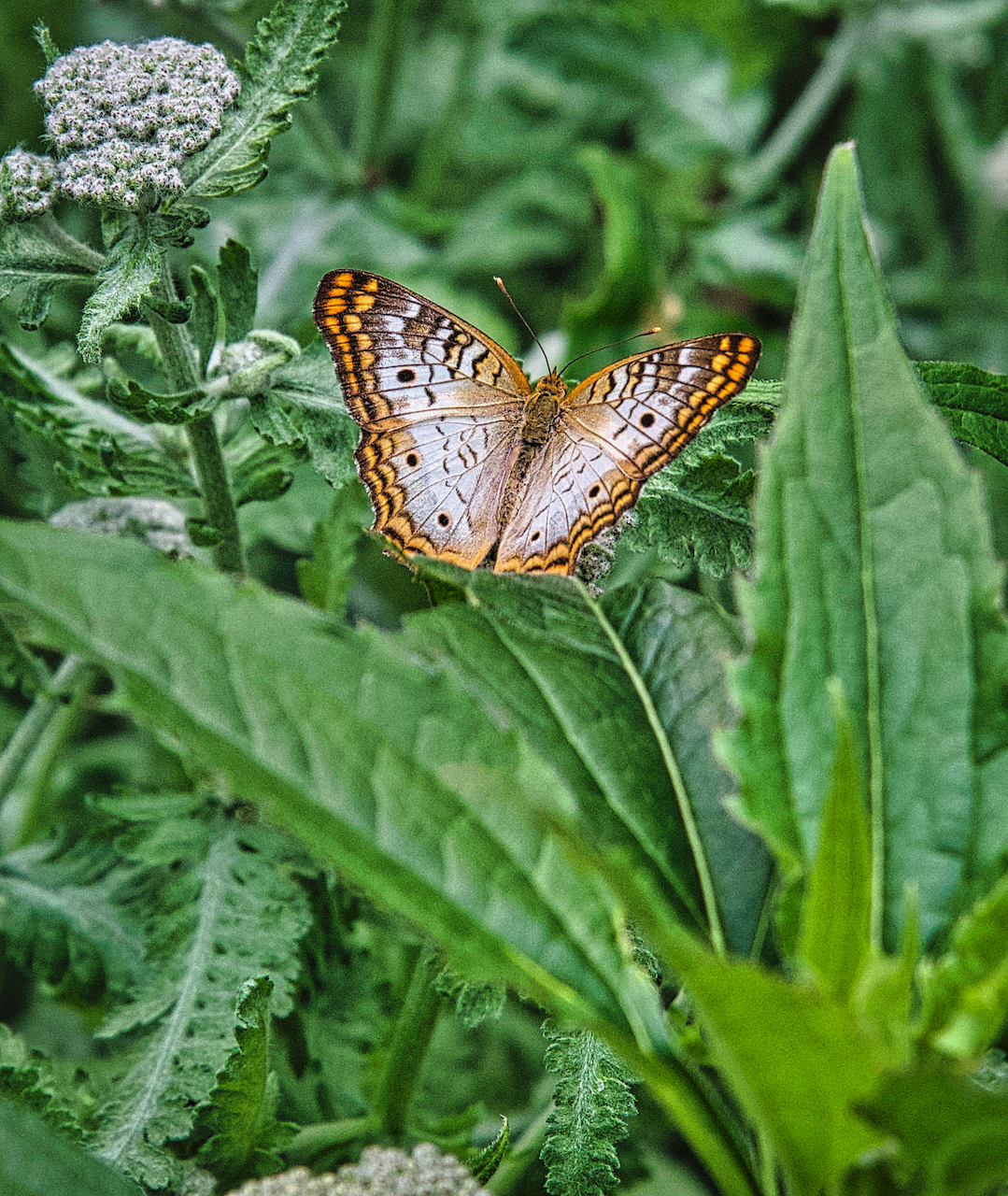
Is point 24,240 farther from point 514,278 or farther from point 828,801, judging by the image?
point 514,278

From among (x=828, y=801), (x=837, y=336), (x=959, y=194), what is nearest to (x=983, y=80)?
(x=959, y=194)

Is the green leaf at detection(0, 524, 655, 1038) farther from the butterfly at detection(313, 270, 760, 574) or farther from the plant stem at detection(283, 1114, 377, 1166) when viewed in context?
the plant stem at detection(283, 1114, 377, 1166)

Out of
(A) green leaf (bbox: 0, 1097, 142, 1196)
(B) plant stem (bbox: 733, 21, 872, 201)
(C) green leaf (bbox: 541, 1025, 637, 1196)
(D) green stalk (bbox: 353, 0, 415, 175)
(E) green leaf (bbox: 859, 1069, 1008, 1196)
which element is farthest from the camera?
(B) plant stem (bbox: 733, 21, 872, 201)

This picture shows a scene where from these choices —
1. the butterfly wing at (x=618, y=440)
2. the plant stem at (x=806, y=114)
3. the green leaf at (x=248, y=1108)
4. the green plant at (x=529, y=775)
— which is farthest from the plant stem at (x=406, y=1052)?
the plant stem at (x=806, y=114)

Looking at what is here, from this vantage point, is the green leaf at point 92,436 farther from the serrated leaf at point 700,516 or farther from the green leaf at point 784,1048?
the green leaf at point 784,1048

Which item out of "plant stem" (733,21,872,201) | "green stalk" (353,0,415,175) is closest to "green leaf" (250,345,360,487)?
"green stalk" (353,0,415,175)

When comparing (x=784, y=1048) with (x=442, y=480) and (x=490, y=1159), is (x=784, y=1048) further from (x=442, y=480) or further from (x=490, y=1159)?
(x=442, y=480)

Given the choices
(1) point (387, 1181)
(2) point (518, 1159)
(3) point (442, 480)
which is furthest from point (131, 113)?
(2) point (518, 1159)
